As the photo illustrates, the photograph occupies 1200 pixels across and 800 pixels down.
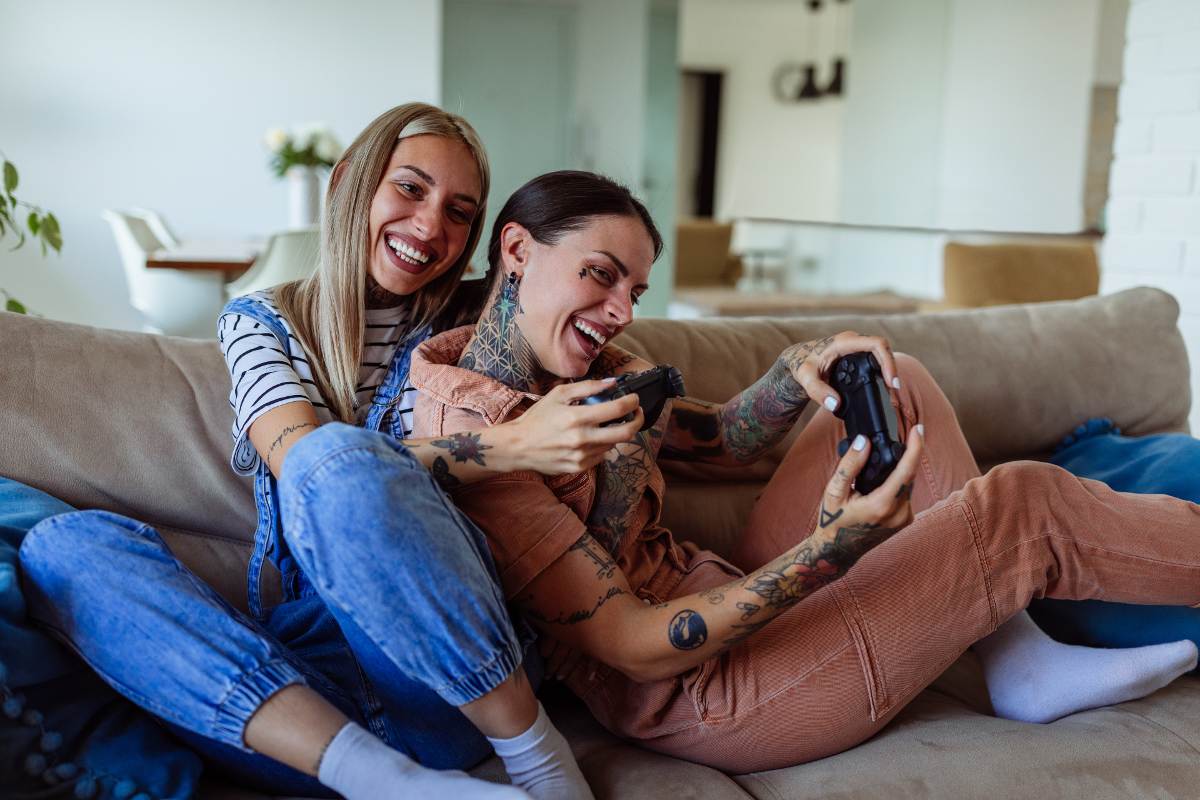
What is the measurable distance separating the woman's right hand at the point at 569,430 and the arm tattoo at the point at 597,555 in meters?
0.11

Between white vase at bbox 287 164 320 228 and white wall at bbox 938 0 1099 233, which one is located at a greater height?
white wall at bbox 938 0 1099 233

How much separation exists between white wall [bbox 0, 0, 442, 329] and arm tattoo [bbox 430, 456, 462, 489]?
4.53m

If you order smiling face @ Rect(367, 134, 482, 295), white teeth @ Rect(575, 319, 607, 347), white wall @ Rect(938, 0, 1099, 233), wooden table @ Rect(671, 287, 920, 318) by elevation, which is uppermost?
white wall @ Rect(938, 0, 1099, 233)

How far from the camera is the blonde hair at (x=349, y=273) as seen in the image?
1.40m

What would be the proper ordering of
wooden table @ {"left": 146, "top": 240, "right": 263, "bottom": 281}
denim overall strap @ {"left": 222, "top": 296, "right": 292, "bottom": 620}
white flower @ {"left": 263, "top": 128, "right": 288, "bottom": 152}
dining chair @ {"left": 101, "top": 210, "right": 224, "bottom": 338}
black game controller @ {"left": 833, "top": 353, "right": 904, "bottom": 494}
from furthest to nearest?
white flower @ {"left": 263, "top": 128, "right": 288, "bottom": 152}, dining chair @ {"left": 101, "top": 210, "right": 224, "bottom": 338}, wooden table @ {"left": 146, "top": 240, "right": 263, "bottom": 281}, denim overall strap @ {"left": 222, "top": 296, "right": 292, "bottom": 620}, black game controller @ {"left": 833, "top": 353, "right": 904, "bottom": 494}

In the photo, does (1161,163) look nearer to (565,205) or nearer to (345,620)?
(565,205)

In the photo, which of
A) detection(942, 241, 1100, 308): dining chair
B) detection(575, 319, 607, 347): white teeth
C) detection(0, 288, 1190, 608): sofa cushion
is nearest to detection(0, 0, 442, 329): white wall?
detection(942, 241, 1100, 308): dining chair

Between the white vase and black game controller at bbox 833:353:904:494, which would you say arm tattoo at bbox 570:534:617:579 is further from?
the white vase

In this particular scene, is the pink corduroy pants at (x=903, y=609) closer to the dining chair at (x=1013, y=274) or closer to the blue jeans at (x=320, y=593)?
the blue jeans at (x=320, y=593)

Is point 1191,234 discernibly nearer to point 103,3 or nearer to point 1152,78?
point 1152,78

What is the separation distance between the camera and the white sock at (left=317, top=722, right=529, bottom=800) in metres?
0.98

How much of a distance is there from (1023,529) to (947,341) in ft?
2.38

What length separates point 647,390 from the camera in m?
1.17

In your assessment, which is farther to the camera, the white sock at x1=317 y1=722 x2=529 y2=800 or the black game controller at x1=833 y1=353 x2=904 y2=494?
the black game controller at x1=833 y1=353 x2=904 y2=494
